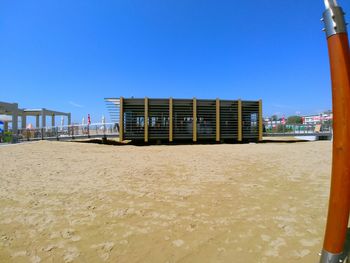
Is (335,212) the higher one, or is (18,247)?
(335,212)

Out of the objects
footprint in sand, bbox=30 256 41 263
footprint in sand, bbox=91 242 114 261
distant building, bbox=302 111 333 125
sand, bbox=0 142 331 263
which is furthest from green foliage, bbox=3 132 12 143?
distant building, bbox=302 111 333 125

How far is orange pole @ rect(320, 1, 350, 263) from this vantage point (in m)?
1.69

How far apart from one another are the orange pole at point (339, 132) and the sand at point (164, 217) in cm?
130

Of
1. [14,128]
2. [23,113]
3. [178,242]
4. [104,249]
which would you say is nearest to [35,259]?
[104,249]

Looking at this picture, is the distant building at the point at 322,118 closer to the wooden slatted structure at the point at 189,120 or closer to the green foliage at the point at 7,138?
Answer: the wooden slatted structure at the point at 189,120

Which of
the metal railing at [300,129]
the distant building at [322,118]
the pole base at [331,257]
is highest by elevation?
the distant building at [322,118]

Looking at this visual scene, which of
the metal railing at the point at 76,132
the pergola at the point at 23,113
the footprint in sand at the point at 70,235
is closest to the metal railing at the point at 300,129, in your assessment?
the metal railing at the point at 76,132

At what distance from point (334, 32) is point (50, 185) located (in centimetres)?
636

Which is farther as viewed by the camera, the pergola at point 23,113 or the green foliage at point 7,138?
the pergola at point 23,113

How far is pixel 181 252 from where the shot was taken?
10.2 ft

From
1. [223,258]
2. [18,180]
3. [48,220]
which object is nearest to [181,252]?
[223,258]

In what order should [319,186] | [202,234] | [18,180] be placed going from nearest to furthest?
[202,234] < [319,186] < [18,180]

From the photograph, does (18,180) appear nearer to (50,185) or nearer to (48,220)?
(50,185)

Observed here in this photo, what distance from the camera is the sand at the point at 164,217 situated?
3102 mm
